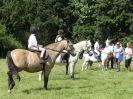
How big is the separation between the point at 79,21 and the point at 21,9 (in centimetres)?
964

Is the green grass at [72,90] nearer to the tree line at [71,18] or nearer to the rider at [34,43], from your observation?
the rider at [34,43]

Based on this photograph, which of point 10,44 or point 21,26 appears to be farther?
point 21,26

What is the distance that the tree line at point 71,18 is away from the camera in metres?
61.6

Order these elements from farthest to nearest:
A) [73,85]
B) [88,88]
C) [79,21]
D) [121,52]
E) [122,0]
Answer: [79,21] → [122,0] → [121,52] → [73,85] → [88,88]

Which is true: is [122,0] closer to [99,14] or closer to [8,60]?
[99,14]

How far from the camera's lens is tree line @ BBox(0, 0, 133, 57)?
6159cm

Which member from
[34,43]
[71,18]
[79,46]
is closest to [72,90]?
[34,43]

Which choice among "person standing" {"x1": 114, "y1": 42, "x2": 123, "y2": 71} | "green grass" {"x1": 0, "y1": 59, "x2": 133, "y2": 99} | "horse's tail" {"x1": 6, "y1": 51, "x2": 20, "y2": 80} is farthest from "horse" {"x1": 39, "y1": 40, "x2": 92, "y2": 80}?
"horse's tail" {"x1": 6, "y1": 51, "x2": 20, "y2": 80}

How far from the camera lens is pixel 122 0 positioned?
199 feet

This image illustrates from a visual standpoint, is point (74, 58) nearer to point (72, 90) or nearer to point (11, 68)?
point (72, 90)

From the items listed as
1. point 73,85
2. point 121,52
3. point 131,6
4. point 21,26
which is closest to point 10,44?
point 21,26

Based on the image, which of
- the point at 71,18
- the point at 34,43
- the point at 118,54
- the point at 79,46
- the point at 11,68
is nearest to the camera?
the point at 11,68

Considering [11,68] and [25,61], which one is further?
[25,61]

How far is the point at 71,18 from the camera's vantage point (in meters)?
69.5
